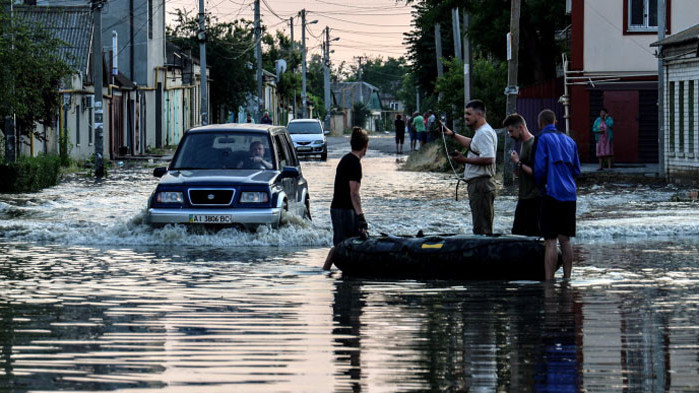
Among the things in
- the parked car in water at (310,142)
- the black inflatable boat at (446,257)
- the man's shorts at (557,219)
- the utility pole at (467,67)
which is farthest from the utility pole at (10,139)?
the parked car in water at (310,142)

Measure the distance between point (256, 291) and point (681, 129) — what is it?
21.7 m

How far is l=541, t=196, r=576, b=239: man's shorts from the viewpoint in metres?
13.7

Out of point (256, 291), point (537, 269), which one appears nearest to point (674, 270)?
point (537, 269)

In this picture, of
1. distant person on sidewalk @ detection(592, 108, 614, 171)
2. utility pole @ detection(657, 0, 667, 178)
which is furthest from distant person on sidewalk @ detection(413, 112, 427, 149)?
utility pole @ detection(657, 0, 667, 178)

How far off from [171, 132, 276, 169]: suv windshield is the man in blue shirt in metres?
6.33

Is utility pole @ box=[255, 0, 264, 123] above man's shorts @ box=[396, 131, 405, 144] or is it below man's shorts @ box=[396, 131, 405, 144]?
above

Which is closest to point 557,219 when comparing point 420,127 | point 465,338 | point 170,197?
point 465,338

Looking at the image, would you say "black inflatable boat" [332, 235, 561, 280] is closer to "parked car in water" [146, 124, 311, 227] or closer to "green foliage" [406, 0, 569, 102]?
"parked car in water" [146, 124, 311, 227]

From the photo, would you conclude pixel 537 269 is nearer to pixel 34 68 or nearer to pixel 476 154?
pixel 476 154

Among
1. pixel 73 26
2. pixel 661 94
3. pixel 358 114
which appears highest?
pixel 73 26

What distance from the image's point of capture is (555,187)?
13.8m

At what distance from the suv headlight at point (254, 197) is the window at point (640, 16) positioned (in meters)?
23.2

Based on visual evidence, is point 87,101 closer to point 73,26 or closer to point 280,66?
point 73,26

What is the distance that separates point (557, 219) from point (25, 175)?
19.9m
